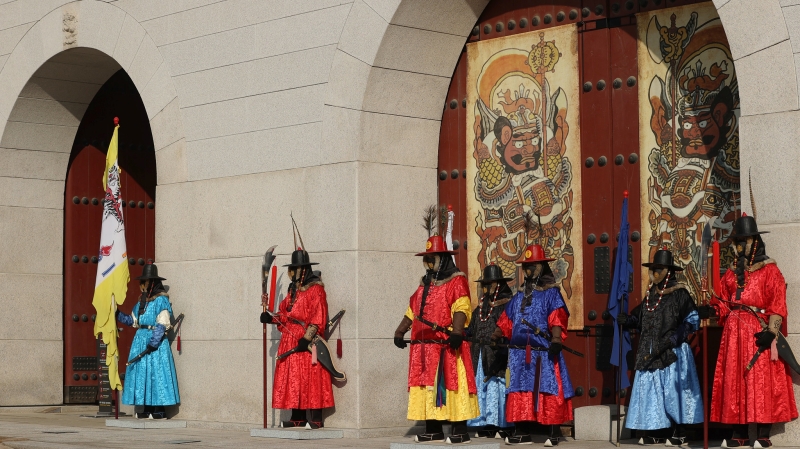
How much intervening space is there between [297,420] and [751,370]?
14.6 feet

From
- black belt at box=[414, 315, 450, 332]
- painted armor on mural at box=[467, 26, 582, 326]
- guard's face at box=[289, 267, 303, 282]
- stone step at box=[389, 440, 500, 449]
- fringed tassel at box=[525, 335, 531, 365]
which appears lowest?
stone step at box=[389, 440, 500, 449]

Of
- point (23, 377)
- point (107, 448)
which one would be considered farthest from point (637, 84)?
point (23, 377)

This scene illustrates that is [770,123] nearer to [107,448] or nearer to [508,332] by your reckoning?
[508,332]

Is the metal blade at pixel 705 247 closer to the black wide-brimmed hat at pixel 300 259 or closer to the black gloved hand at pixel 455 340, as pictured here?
the black gloved hand at pixel 455 340

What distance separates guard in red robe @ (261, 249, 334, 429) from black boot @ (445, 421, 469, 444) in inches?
70.1

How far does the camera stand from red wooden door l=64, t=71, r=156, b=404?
16.8 m

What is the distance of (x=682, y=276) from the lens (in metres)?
11.3

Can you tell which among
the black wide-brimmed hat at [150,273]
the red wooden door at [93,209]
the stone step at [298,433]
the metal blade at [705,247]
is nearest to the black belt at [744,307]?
the metal blade at [705,247]

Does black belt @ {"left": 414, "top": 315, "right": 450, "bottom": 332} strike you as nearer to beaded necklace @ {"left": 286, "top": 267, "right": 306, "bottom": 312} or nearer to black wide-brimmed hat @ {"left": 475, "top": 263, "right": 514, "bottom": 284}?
black wide-brimmed hat @ {"left": 475, "top": 263, "right": 514, "bottom": 284}

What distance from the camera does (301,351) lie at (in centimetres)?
1245

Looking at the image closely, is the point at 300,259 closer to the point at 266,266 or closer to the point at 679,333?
the point at 266,266

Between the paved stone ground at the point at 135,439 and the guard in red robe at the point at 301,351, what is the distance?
0.50 meters

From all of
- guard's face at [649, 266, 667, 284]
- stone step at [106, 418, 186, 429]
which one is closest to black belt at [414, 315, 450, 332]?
guard's face at [649, 266, 667, 284]

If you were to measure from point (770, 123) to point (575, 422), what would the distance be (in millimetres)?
3032
